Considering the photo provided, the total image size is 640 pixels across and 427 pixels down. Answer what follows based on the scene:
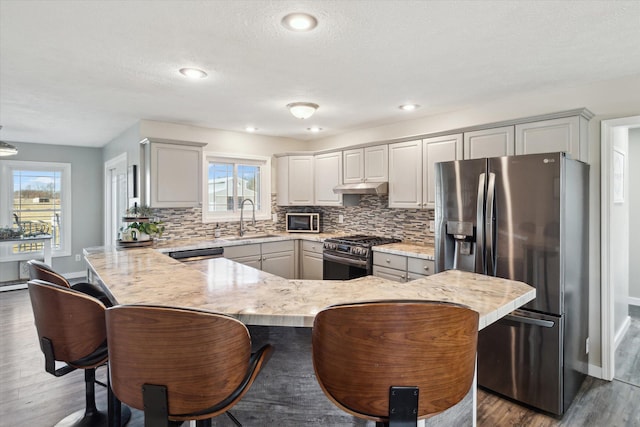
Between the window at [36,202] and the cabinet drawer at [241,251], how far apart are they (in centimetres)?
381

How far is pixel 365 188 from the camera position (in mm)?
4199

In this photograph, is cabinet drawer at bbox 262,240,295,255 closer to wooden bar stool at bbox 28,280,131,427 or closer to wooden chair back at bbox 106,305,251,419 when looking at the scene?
wooden bar stool at bbox 28,280,131,427

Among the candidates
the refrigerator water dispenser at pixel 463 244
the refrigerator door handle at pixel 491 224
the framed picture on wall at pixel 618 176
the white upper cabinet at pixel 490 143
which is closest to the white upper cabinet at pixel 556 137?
the white upper cabinet at pixel 490 143

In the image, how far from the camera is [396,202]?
4.04 m

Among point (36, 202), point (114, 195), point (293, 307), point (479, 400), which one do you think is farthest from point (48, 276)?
point (36, 202)

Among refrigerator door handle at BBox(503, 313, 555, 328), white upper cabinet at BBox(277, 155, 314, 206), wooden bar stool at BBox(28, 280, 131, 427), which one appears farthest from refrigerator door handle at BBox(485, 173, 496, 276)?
white upper cabinet at BBox(277, 155, 314, 206)

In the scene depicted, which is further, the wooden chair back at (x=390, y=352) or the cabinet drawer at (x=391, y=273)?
the cabinet drawer at (x=391, y=273)

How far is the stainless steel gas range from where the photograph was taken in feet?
12.6

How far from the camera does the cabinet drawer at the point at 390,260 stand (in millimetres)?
3521

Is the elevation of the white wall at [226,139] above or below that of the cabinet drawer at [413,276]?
A: above

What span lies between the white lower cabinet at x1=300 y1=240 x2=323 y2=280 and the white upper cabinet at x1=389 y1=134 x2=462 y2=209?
1.20 metres

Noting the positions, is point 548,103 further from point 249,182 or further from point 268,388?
point 249,182

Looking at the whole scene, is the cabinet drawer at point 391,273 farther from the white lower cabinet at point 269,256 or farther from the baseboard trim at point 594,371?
the baseboard trim at point 594,371

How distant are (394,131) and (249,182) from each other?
89.2 inches
